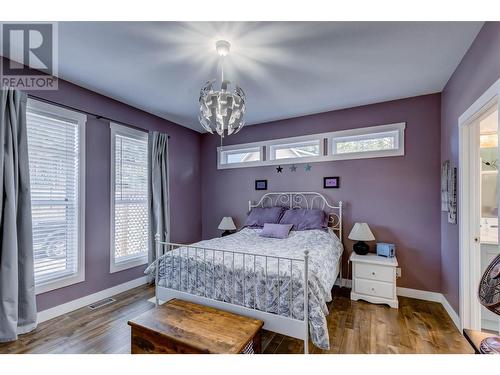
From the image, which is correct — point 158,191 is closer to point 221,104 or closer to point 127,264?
point 127,264

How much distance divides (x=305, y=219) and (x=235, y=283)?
1.64 metres

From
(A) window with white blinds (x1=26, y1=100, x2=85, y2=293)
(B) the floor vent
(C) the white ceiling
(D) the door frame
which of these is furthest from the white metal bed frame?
(C) the white ceiling

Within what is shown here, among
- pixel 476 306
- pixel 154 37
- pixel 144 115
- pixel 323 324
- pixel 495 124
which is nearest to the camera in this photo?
pixel 323 324

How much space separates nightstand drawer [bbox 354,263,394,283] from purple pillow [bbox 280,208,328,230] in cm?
67

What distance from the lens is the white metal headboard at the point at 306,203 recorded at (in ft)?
11.4

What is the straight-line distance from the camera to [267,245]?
9.15 feet

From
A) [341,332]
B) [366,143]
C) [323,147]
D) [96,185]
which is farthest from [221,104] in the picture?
[366,143]

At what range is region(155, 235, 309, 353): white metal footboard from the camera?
1.82 m

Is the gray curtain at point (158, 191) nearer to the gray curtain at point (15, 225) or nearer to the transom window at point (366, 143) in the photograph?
the gray curtain at point (15, 225)

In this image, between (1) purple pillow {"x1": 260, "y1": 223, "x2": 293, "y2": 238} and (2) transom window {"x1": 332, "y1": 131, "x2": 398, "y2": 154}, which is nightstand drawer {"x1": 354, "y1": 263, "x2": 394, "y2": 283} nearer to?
(1) purple pillow {"x1": 260, "y1": 223, "x2": 293, "y2": 238}

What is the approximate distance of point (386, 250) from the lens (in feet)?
9.75
